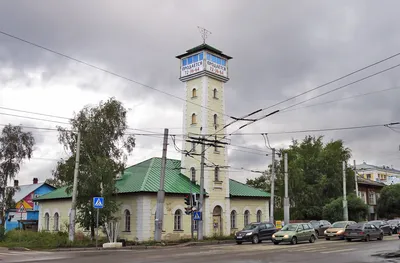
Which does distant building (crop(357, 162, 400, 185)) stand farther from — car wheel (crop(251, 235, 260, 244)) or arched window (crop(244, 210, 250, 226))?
Result: car wheel (crop(251, 235, 260, 244))

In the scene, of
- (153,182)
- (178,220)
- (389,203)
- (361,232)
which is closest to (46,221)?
(153,182)

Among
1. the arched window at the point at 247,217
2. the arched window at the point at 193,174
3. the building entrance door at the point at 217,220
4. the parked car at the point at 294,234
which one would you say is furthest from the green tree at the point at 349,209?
the parked car at the point at 294,234

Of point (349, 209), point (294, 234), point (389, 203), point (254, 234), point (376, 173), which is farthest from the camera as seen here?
point (376, 173)

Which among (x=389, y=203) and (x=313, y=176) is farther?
(x=389, y=203)

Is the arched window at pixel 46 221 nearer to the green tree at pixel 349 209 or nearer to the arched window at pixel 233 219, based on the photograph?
the arched window at pixel 233 219

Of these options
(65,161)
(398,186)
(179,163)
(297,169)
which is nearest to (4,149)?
(65,161)

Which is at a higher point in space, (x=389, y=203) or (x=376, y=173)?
(x=376, y=173)

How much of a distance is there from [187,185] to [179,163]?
480 centimetres

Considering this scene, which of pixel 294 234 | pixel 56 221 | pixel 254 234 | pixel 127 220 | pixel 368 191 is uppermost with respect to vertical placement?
pixel 368 191

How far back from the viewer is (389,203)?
6544 cm

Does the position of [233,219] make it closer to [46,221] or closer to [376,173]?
[46,221]

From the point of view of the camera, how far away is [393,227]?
45.3m

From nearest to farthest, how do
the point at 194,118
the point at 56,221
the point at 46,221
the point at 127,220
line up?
the point at 127,220 < the point at 194,118 < the point at 56,221 < the point at 46,221

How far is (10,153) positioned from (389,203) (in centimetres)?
5237
